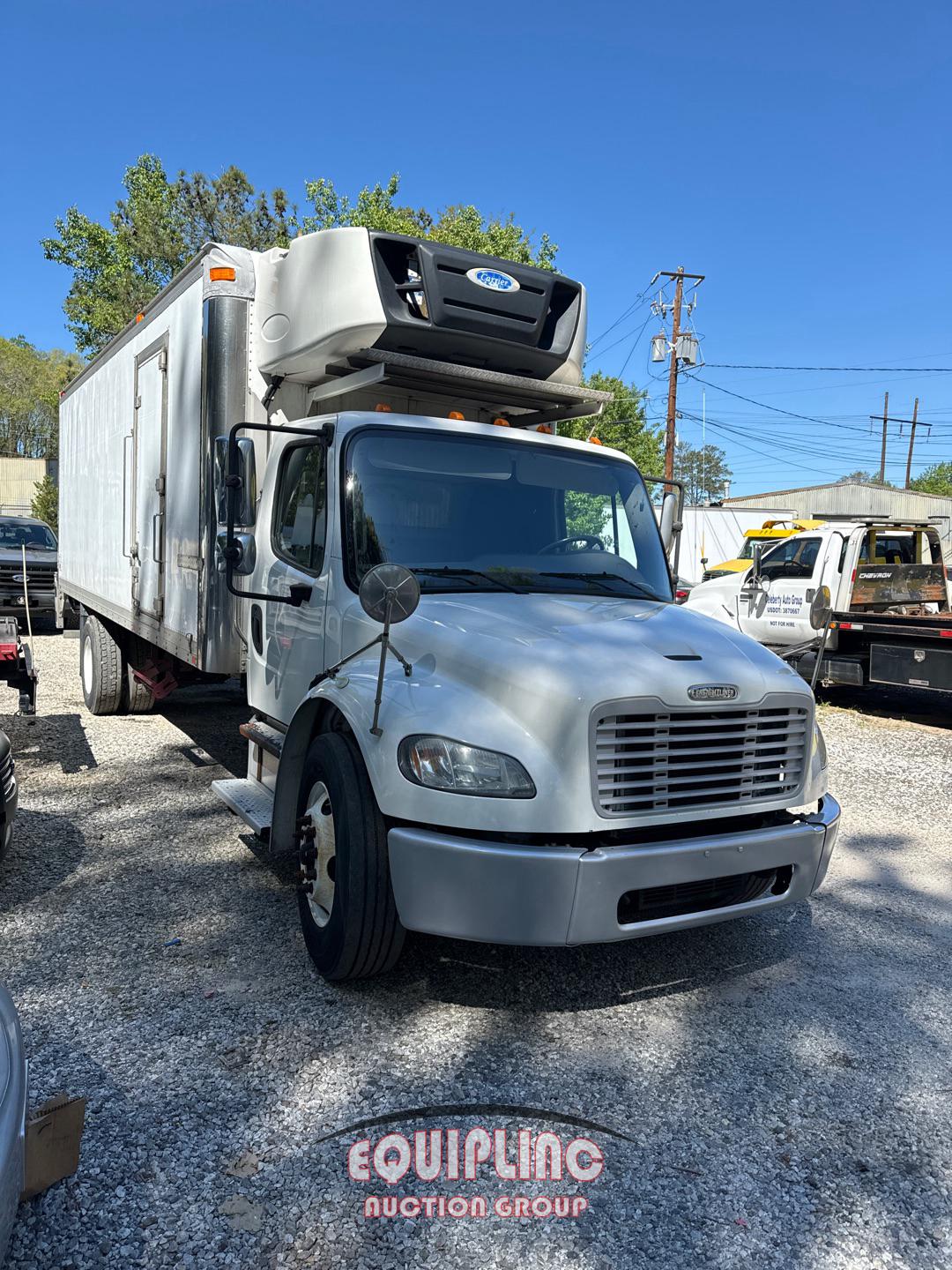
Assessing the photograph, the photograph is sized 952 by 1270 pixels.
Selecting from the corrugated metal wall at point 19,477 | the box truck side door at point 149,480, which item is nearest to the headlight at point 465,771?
the box truck side door at point 149,480

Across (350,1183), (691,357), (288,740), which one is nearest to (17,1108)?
(350,1183)

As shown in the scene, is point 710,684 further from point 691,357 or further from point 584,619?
point 691,357

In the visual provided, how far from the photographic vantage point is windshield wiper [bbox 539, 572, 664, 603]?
427 cm

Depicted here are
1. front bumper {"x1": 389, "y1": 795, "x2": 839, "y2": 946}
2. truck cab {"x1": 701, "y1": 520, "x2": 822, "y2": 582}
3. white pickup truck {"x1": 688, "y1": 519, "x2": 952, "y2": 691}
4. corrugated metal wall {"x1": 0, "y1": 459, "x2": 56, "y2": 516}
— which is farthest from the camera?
corrugated metal wall {"x1": 0, "y1": 459, "x2": 56, "y2": 516}

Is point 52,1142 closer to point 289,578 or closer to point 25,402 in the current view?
point 289,578

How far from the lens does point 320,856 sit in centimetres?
372

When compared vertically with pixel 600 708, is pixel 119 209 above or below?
above

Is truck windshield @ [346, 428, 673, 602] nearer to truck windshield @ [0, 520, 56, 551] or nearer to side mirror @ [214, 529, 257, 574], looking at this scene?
side mirror @ [214, 529, 257, 574]

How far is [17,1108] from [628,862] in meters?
1.81

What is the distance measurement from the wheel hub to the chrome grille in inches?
45.2

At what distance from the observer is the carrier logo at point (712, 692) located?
3217mm

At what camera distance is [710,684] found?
3.26m

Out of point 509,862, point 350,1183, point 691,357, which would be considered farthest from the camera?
point 691,357

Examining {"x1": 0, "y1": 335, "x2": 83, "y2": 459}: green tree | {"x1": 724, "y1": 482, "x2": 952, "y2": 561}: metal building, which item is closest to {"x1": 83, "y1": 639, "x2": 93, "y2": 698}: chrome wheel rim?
{"x1": 724, "y1": 482, "x2": 952, "y2": 561}: metal building
